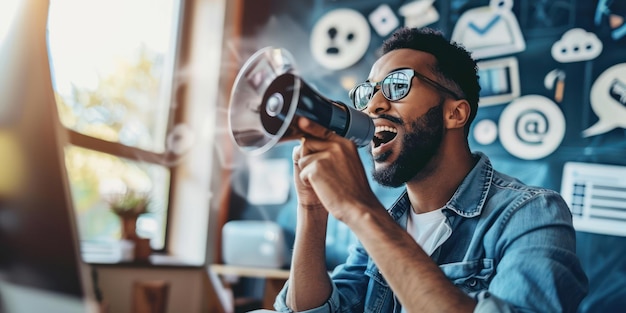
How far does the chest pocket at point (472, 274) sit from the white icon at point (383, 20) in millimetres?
1896

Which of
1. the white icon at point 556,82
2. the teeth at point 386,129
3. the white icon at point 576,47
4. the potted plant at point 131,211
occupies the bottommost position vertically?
the potted plant at point 131,211

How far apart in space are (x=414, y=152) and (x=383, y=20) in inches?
66.2

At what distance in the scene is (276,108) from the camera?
3.16 ft

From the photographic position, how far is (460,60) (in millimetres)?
1392

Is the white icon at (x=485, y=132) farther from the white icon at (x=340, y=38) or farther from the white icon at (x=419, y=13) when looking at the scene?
the white icon at (x=340, y=38)

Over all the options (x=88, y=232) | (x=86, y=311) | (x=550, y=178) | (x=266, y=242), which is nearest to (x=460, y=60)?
(x=550, y=178)

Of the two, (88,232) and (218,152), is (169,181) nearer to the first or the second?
(218,152)

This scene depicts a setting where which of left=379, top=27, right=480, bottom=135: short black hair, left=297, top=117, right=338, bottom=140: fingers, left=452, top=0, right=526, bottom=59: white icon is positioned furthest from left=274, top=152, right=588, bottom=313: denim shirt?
left=452, top=0, right=526, bottom=59: white icon

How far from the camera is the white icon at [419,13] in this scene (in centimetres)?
262

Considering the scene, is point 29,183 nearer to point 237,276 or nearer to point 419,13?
point 237,276

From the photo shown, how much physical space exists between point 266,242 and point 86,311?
0.94m

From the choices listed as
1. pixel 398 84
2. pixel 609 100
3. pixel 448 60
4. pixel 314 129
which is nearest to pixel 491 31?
pixel 609 100

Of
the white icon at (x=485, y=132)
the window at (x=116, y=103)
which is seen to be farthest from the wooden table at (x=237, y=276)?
the white icon at (x=485, y=132)

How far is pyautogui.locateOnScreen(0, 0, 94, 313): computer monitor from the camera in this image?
1.86 metres
